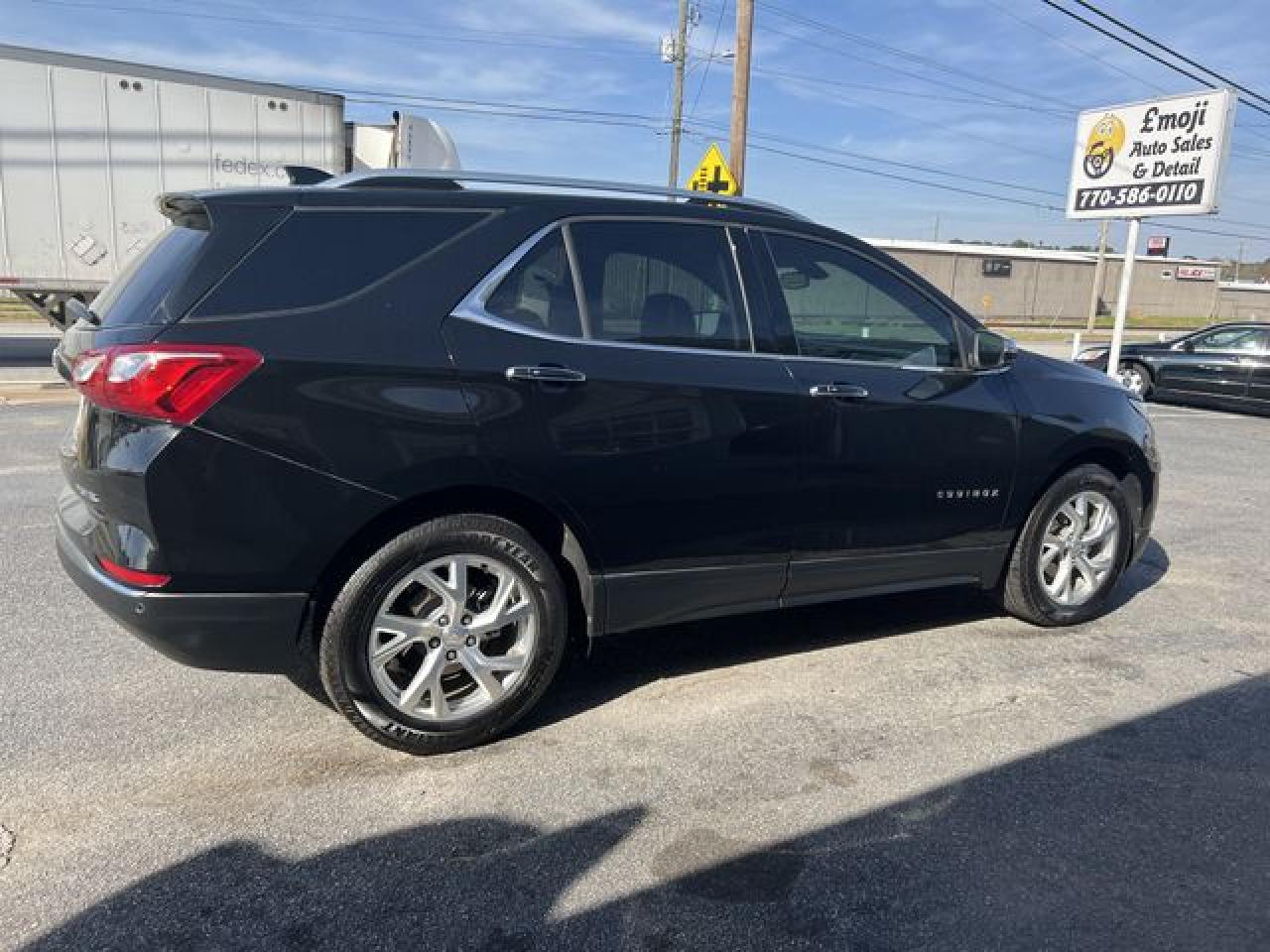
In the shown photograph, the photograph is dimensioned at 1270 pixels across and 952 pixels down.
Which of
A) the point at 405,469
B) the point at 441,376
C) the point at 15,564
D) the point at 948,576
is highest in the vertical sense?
the point at 441,376

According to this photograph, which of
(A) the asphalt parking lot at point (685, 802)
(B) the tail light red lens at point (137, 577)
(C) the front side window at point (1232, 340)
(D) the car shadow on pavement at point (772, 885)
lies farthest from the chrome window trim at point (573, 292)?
(C) the front side window at point (1232, 340)

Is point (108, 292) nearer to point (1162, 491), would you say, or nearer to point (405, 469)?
point (405, 469)

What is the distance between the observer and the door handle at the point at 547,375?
3209 millimetres

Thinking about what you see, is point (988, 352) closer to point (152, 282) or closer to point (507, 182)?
point (507, 182)

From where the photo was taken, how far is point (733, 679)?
13.2ft

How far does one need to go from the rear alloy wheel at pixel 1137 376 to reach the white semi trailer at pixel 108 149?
41.0 ft

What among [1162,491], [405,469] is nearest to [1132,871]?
[405,469]

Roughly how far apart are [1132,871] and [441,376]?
2.49 metres

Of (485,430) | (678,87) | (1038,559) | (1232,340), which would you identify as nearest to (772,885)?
(485,430)

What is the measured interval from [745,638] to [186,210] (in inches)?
112

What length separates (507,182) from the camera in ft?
11.8

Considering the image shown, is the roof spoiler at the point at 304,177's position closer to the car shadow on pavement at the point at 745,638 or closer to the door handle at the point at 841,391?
the door handle at the point at 841,391

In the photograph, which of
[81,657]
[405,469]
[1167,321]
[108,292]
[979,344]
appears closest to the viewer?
[405,469]

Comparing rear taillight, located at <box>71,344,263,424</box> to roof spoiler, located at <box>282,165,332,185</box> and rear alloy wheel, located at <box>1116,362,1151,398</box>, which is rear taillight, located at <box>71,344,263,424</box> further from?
rear alloy wheel, located at <box>1116,362,1151,398</box>
